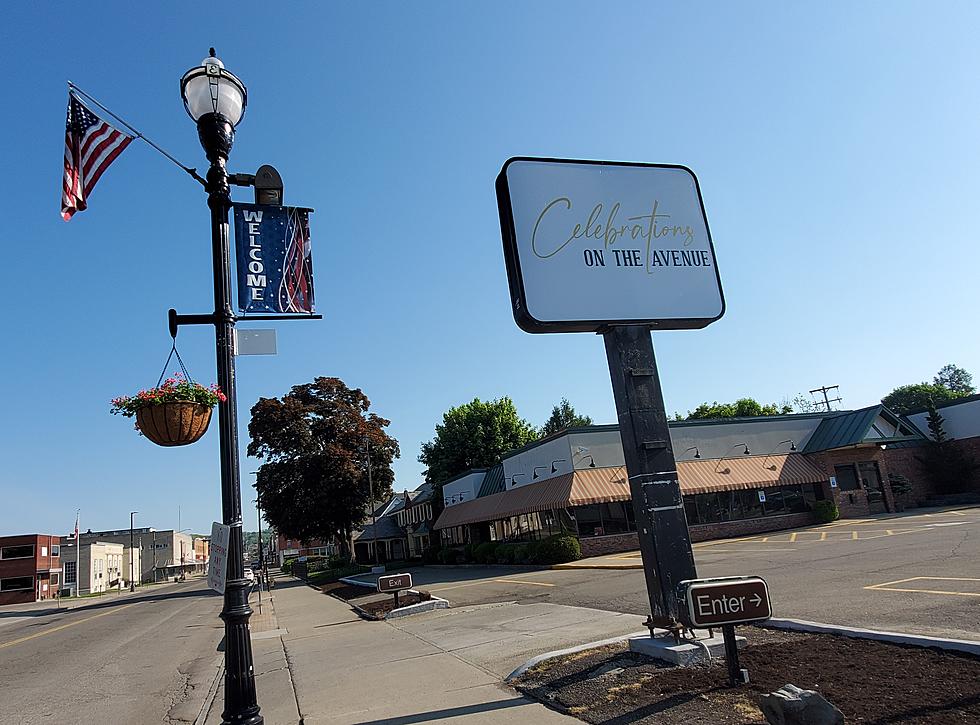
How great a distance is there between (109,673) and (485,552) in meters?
23.7

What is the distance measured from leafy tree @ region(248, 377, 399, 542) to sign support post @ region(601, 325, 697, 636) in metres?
38.6

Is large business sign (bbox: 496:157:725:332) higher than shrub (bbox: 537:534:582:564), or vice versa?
large business sign (bbox: 496:157:725:332)

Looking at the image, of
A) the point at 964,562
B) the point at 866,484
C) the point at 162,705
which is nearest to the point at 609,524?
the point at 866,484

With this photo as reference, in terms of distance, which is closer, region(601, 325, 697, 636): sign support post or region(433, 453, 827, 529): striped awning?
region(601, 325, 697, 636): sign support post

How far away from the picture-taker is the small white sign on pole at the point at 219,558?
17.2 ft

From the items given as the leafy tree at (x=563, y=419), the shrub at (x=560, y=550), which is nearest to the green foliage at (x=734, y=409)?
the leafy tree at (x=563, y=419)

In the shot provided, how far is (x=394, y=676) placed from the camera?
809 centimetres

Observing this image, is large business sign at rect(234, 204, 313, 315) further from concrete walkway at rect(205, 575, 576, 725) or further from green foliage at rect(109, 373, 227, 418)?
concrete walkway at rect(205, 575, 576, 725)

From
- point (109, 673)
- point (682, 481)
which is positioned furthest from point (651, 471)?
point (682, 481)

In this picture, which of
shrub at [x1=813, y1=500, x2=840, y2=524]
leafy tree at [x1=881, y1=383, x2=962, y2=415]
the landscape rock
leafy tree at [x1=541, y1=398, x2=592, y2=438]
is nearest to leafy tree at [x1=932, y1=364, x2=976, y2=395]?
leafy tree at [x1=881, y1=383, x2=962, y2=415]

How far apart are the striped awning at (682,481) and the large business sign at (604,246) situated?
1961 centimetres

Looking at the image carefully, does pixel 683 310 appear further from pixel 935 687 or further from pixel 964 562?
pixel 964 562

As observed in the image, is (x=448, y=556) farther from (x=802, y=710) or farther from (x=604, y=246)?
(x=802, y=710)

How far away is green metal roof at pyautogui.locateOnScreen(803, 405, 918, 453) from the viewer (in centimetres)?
3212
